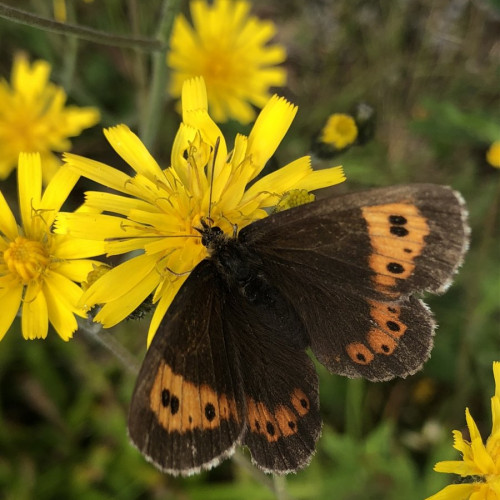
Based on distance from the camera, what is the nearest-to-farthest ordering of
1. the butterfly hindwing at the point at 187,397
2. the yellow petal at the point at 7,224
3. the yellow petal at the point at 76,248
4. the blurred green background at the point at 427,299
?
the butterfly hindwing at the point at 187,397
the yellow petal at the point at 76,248
the yellow petal at the point at 7,224
the blurred green background at the point at 427,299

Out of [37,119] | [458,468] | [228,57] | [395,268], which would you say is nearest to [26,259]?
[395,268]

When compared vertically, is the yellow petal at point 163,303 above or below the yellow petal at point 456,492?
above

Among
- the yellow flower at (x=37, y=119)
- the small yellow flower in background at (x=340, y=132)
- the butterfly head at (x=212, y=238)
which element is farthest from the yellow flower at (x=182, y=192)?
the yellow flower at (x=37, y=119)

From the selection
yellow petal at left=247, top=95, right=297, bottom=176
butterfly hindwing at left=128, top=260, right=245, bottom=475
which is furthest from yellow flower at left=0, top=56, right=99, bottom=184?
butterfly hindwing at left=128, top=260, right=245, bottom=475

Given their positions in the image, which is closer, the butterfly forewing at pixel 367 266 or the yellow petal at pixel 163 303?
the butterfly forewing at pixel 367 266

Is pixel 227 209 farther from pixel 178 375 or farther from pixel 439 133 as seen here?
pixel 439 133

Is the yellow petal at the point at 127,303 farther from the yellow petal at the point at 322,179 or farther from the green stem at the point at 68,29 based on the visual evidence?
the green stem at the point at 68,29
